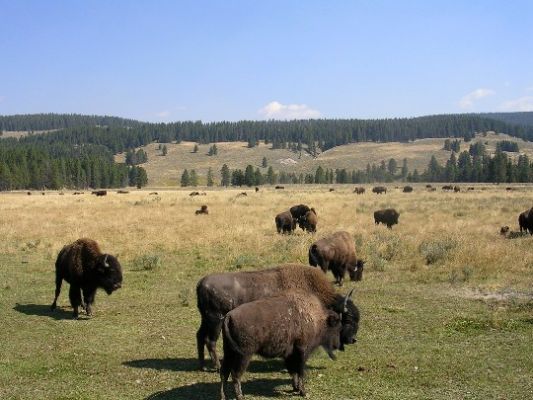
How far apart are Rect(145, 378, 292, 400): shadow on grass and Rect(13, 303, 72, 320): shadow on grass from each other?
579cm

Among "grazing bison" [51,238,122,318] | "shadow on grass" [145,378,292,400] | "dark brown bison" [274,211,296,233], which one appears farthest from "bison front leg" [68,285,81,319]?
"dark brown bison" [274,211,296,233]

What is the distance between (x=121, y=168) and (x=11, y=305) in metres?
128

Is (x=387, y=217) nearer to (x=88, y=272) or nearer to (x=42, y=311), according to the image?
(x=88, y=272)

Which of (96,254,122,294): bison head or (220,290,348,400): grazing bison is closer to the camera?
(220,290,348,400): grazing bison

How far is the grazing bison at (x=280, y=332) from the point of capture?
7.19 meters

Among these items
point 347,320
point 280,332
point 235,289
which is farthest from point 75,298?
point 347,320

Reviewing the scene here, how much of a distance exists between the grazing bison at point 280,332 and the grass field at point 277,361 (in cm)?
64

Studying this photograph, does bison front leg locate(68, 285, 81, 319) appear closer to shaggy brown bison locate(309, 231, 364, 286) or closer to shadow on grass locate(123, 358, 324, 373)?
shadow on grass locate(123, 358, 324, 373)

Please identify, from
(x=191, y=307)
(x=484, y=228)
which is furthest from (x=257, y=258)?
(x=484, y=228)

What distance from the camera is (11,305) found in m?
13.8

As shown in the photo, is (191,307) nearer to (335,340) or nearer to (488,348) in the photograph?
(335,340)

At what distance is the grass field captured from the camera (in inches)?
323

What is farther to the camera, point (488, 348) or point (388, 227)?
point (388, 227)

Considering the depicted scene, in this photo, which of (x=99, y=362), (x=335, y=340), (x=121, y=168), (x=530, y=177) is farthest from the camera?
(x=121, y=168)
